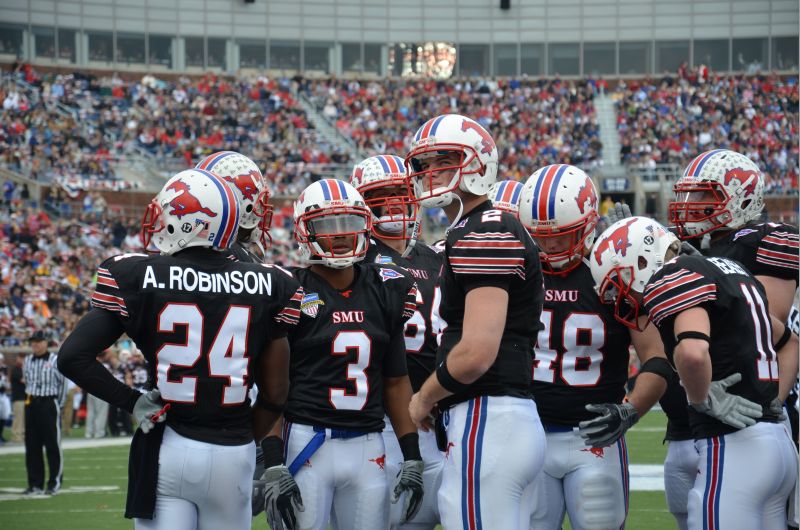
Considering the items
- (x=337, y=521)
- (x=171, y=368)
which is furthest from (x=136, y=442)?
(x=337, y=521)

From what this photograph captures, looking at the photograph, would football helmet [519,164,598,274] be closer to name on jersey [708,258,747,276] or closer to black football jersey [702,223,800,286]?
name on jersey [708,258,747,276]

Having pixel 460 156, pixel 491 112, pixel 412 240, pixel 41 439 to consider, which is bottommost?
pixel 41 439

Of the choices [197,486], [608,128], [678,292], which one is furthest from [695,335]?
[608,128]

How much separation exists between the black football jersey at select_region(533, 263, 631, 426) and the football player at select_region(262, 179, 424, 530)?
0.63 metres

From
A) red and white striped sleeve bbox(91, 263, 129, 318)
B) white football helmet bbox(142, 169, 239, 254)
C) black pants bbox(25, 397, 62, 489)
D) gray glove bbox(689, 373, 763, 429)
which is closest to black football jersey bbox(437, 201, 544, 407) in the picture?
gray glove bbox(689, 373, 763, 429)

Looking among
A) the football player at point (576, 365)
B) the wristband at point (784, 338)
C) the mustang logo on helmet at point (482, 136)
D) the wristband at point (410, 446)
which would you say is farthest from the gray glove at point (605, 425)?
the mustang logo on helmet at point (482, 136)

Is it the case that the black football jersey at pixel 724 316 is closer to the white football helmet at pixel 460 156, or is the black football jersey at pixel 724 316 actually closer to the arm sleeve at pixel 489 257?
the arm sleeve at pixel 489 257

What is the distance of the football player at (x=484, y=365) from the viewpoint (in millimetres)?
4215

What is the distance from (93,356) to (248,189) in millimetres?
1741

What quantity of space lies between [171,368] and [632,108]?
35025 mm

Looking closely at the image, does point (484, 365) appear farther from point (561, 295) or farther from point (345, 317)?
point (561, 295)

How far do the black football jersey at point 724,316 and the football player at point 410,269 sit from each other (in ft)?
4.50

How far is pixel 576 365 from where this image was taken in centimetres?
515

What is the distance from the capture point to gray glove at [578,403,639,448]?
188 inches
